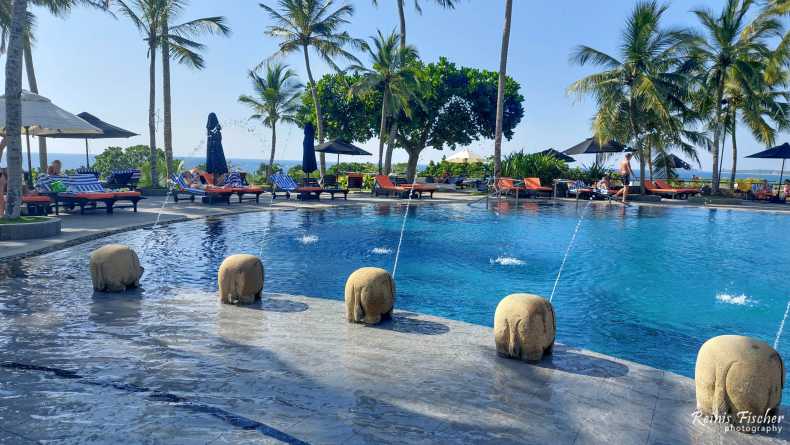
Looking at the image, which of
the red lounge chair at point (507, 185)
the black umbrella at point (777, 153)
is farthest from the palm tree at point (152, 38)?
the black umbrella at point (777, 153)

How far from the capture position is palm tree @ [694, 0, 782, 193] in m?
27.2

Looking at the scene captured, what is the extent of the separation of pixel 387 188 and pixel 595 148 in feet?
42.7

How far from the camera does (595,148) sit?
102 feet

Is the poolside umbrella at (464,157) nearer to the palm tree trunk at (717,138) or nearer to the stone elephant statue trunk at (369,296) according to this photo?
the palm tree trunk at (717,138)

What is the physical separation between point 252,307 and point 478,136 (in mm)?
38360

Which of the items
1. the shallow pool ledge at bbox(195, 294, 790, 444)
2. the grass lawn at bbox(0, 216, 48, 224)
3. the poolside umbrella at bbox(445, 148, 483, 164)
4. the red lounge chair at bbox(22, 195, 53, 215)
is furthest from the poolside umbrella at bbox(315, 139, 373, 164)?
the shallow pool ledge at bbox(195, 294, 790, 444)

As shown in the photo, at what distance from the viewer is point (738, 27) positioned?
27.4 metres

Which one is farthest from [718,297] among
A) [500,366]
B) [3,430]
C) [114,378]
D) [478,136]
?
[478,136]

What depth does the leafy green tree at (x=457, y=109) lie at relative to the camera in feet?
133

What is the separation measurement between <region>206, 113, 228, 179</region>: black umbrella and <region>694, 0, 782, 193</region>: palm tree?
2388 cm

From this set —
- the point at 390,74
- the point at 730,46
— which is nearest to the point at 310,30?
the point at 390,74

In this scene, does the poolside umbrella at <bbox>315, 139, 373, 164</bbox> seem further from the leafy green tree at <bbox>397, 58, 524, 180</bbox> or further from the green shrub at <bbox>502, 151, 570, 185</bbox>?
the leafy green tree at <bbox>397, 58, 524, 180</bbox>

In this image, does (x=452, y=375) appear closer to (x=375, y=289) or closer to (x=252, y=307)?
(x=375, y=289)

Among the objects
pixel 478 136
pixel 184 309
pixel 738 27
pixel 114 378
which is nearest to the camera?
pixel 114 378
